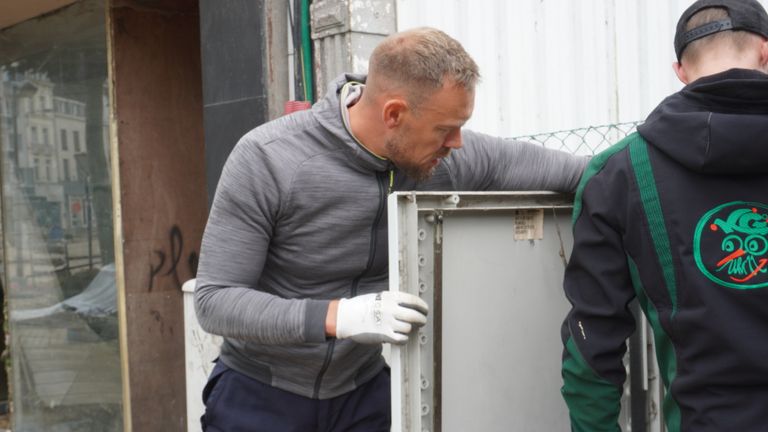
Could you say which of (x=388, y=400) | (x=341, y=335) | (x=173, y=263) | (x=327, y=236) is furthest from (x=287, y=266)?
(x=173, y=263)

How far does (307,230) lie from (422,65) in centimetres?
54

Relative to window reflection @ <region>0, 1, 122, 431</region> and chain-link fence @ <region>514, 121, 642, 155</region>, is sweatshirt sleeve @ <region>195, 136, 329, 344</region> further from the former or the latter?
window reflection @ <region>0, 1, 122, 431</region>

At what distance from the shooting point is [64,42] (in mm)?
6008

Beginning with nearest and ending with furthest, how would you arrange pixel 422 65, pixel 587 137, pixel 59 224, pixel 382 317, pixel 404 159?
1. pixel 382 317
2. pixel 422 65
3. pixel 404 159
4. pixel 587 137
5. pixel 59 224

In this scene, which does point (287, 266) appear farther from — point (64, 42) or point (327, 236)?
point (64, 42)

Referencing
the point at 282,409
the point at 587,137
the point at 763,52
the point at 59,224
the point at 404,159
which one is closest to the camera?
the point at 763,52

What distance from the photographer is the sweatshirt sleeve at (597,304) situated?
204 cm

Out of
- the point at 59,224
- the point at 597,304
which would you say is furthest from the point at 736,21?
the point at 59,224

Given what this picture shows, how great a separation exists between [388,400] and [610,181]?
1.07 m

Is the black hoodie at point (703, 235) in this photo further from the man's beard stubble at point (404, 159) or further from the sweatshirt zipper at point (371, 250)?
the sweatshirt zipper at point (371, 250)

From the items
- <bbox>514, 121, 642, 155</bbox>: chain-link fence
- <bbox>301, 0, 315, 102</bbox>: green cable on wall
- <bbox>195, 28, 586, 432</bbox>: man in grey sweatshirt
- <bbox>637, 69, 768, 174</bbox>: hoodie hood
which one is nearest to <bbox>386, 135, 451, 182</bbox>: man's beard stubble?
<bbox>195, 28, 586, 432</bbox>: man in grey sweatshirt

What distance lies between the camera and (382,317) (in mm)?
2129

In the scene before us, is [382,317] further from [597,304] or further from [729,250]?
[729,250]

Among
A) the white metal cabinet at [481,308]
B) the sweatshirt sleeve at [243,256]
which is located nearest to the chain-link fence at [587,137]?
the white metal cabinet at [481,308]
